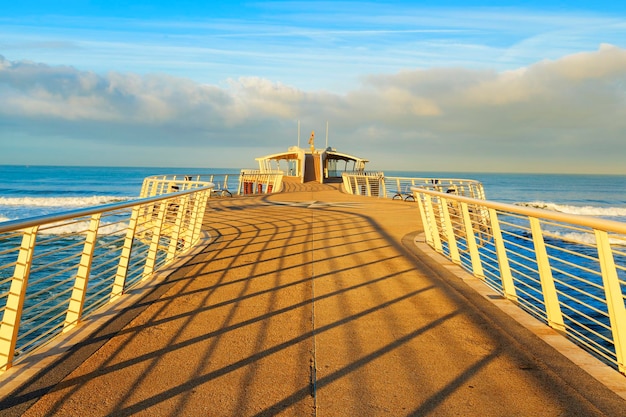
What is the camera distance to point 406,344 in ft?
12.5

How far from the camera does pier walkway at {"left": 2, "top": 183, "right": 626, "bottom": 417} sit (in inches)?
109

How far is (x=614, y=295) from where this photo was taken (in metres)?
3.11

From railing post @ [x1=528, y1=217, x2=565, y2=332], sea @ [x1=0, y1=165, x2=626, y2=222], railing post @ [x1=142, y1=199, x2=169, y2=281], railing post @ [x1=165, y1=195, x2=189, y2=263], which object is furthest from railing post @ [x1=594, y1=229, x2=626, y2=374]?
sea @ [x1=0, y1=165, x2=626, y2=222]

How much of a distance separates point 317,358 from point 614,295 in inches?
76.1

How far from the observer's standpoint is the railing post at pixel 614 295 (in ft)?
10.0

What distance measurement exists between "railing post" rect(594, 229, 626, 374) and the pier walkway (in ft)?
0.92

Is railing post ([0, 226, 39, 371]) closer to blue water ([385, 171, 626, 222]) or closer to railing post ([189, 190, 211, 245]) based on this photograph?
railing post ([189, 190, 211, 245])

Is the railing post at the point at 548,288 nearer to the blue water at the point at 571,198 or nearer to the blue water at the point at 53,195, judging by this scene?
the blue water at the point at 53,195

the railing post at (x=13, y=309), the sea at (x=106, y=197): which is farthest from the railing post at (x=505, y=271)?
the railing post at (x=13, y=309)

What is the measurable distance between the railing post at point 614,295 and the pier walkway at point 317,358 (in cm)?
28

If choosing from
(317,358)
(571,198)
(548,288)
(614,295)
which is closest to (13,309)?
(317,358)

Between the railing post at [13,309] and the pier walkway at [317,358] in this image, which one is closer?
the pier walkway at [317,358]

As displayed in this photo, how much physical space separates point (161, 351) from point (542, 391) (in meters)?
2.53

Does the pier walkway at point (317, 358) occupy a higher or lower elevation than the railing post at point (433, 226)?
higher
